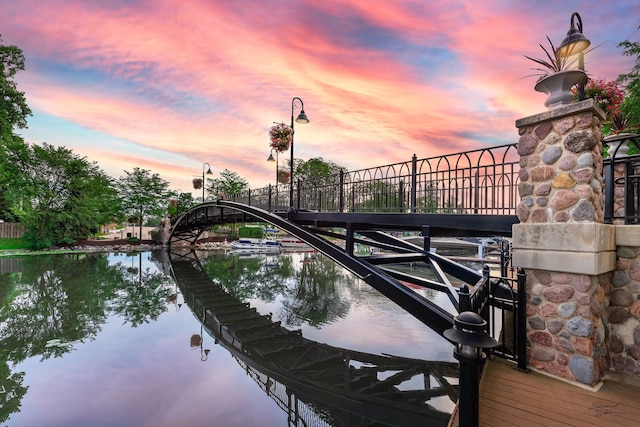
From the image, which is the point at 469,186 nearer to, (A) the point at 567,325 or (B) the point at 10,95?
(A) the point at 567,325

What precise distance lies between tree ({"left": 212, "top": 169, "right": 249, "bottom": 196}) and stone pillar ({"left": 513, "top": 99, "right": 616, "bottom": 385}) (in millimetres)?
47782

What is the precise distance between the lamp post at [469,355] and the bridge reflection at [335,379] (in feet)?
10.5

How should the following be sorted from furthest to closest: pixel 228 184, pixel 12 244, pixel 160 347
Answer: pixel 228 184 < pixel 12 244 < pixel 160 347

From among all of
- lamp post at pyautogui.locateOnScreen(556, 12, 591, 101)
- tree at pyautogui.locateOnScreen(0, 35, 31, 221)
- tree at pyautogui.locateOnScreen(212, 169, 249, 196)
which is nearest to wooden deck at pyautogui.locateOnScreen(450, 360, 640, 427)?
lamp post at pyautogui.locateOnScreen(556, 12, 591, 101)

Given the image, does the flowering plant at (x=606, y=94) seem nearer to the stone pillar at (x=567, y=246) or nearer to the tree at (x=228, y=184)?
the stone pillar at (x=567, y=246)

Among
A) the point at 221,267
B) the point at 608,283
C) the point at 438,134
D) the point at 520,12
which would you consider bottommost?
the point at 221,267

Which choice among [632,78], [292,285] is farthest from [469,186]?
[632,78]

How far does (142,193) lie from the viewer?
40844mm

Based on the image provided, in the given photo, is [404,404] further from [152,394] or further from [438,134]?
[438,134]

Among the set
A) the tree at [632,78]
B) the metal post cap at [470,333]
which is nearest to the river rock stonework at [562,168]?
the metal post cap at [470,333]

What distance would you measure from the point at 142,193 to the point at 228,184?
13.3 metres

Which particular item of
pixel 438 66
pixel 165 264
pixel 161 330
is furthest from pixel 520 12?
pixel 165 264

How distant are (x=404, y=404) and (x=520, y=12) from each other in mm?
9095

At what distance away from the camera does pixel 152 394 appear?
19.8 ft
